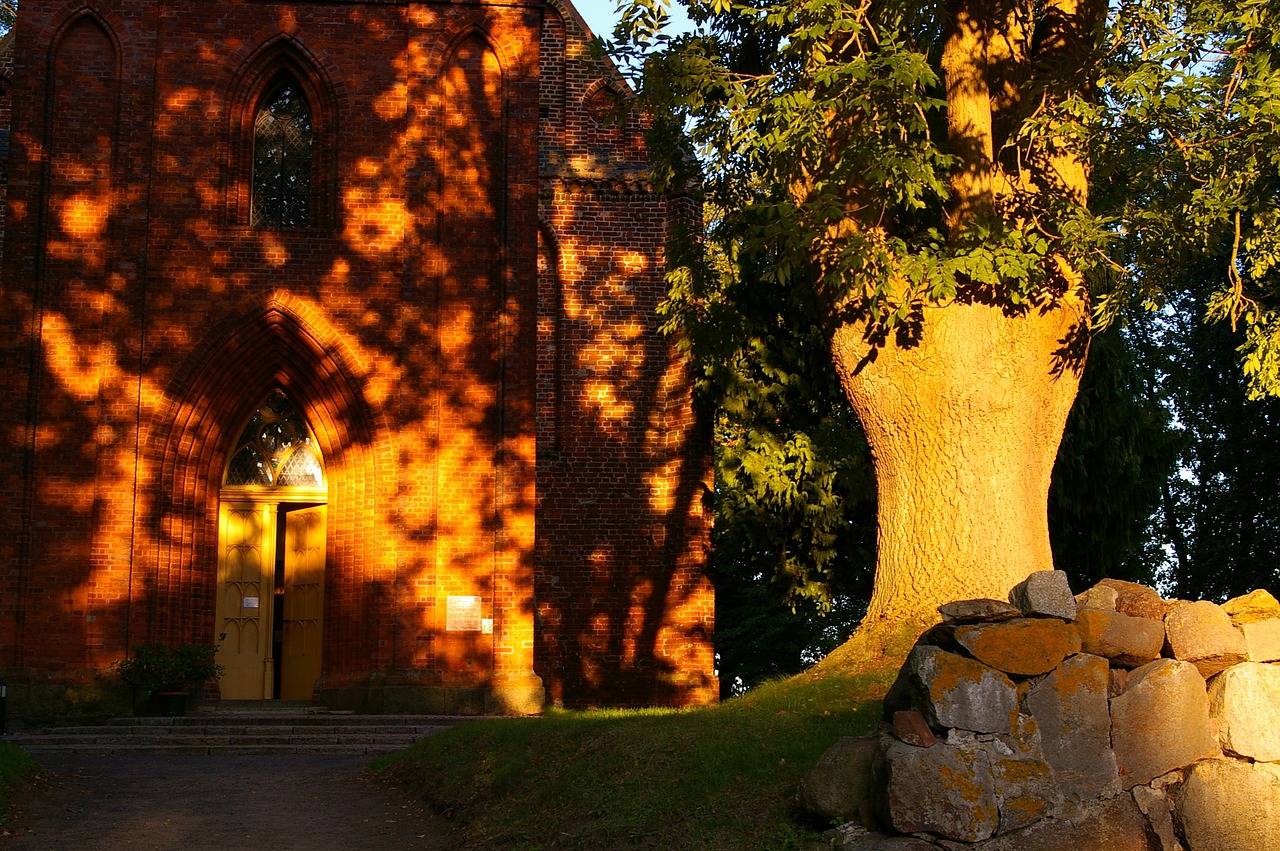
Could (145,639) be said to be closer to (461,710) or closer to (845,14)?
(461,710)

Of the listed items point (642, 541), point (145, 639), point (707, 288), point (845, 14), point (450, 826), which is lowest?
point (450, 826)

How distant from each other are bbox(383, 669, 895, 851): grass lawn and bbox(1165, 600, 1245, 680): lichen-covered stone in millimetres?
2083

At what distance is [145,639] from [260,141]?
695cm

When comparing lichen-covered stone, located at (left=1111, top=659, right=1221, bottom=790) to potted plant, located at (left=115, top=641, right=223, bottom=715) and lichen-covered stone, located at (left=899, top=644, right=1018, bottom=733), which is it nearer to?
lichen-covered stone, located at (left=899, top=644, right=1018, bottom=733)

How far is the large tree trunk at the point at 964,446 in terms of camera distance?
32.4 ft

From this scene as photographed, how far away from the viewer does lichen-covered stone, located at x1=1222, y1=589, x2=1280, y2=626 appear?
752 centimetres

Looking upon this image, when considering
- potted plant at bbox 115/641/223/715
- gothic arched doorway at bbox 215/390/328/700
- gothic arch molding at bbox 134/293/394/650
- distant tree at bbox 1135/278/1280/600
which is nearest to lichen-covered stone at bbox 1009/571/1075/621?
gothic arch molding at bbox 134/293/394/650

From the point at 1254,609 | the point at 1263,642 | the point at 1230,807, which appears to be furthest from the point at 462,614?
the point at 1230,807

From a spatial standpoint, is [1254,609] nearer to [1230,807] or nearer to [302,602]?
[1230,807]

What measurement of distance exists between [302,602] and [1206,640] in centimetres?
1409

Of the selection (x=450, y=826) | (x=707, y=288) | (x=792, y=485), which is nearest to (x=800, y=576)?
(x=792, y=485)

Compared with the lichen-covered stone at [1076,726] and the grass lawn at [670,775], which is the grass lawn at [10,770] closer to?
the grass lawn at [670,775]

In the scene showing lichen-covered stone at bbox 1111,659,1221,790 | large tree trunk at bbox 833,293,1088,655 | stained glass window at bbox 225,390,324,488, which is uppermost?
stained glass window at bbox 225,390,324,488

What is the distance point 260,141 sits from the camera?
62.5 feet
